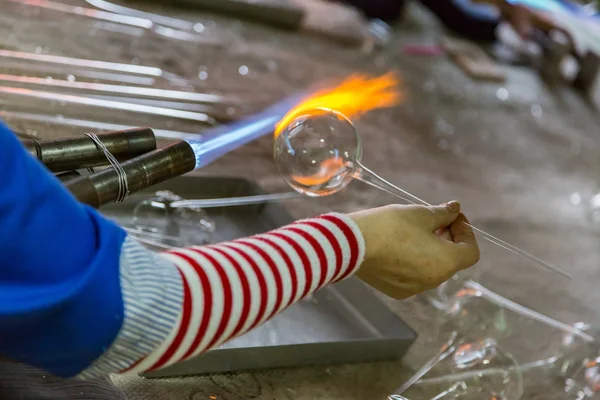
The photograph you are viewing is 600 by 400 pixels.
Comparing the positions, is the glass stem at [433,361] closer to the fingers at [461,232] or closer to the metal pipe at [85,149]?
the fingers at [461,232]

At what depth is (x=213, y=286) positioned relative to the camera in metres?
0.54

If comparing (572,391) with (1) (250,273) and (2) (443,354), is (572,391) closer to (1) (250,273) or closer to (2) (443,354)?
(2) (443,354)

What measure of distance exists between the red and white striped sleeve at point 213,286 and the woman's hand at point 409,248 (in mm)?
31

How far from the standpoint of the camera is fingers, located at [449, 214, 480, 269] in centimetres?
70

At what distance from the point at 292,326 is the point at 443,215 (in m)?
0.30

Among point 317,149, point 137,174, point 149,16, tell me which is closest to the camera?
point 137,174

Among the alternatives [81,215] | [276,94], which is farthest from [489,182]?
[81,215]

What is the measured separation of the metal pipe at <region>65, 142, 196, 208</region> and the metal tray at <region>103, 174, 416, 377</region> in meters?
0.22

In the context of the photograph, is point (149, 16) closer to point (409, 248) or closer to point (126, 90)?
point (126, 90)

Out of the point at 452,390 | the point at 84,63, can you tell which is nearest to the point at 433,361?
the point at 452,390

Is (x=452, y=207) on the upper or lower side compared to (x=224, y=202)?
upper

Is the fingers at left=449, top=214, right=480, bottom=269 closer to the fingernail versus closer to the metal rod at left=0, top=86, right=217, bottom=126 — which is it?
the fingernail

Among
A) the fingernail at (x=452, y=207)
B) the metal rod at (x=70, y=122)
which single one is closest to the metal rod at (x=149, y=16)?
the metal rod at (x=70, y=122)

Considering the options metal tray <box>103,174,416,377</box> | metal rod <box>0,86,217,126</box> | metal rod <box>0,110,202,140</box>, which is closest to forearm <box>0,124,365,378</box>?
metal tray <box>103,174,416,377</box>
